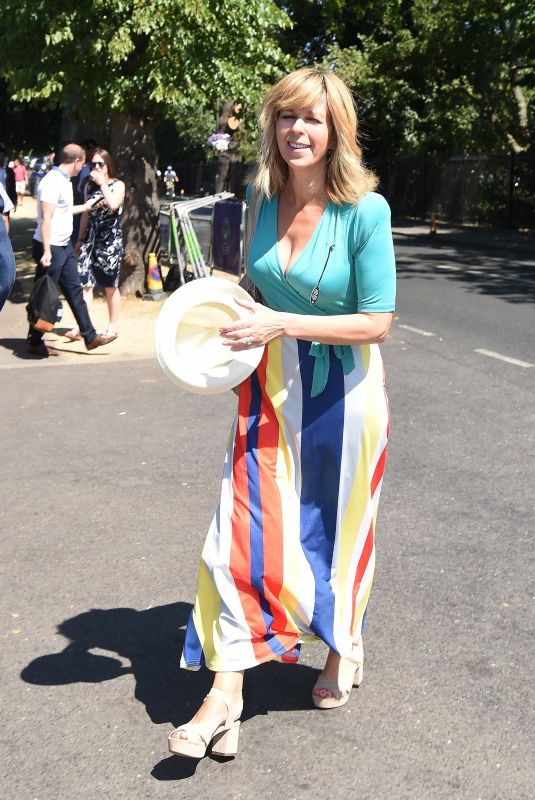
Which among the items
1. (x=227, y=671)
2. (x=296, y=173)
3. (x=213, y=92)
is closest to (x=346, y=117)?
(x=296, y=173)

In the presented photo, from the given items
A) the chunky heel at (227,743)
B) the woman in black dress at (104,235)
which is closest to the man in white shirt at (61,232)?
the woman in black dress at (104,235)

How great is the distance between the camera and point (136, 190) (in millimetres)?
14555

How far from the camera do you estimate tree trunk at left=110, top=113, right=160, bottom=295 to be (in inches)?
562

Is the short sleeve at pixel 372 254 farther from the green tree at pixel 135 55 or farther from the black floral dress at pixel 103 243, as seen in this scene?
the green tree at pixel 135 55

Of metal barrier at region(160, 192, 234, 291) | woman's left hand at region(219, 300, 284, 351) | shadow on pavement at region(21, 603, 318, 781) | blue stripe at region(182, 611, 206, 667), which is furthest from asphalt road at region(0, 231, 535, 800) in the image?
metal barrier at region(160, 192, 234, 291)

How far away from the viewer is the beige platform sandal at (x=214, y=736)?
9.75ft

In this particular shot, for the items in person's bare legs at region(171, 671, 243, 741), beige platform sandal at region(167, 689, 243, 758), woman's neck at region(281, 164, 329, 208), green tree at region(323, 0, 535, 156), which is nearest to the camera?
beige platform sandal at region(167, 689, 243, 758)

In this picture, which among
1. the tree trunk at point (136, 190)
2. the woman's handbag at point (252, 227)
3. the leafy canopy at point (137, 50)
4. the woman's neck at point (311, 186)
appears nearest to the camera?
the woman's neck at point (311, 186)

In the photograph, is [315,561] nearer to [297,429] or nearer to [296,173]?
[297,429]

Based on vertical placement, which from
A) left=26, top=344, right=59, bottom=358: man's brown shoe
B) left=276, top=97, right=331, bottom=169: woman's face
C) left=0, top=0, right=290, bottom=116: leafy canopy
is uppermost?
left=0, top=0, right=290, bottom=116: leafy canopy

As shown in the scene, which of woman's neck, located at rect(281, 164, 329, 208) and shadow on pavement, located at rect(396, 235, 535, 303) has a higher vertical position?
woman's neck, located at rect(281, 164, 329, 208)

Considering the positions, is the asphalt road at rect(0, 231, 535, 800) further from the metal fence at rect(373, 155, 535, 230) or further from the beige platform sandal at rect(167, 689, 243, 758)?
the metal fence at rect(373, 155, 535, 230)

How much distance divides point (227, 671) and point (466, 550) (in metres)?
1.99

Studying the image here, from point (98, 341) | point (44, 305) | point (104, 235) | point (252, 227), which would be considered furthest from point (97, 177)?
point (252, 227)
